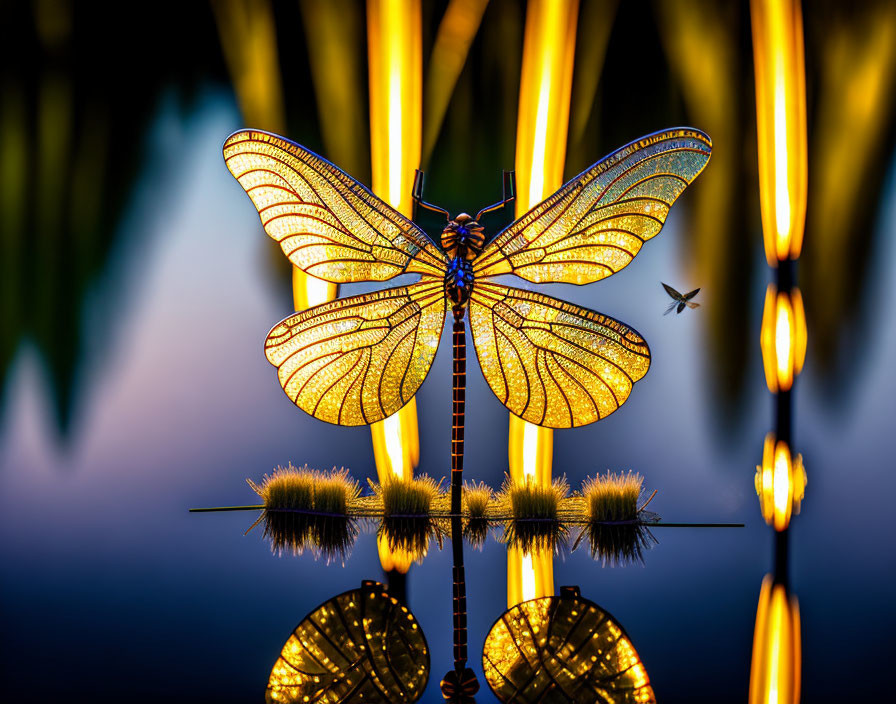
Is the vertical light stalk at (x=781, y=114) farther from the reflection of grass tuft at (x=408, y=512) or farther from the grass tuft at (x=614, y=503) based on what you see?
the reflection of grass tuft at (x=408, y=512)

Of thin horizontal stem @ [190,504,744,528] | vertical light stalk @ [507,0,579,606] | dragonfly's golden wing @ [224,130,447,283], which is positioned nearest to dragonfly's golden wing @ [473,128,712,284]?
dragonfly's golden wing @ [224,130,447,283]

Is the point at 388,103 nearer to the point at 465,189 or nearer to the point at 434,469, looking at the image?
the point at 465,189

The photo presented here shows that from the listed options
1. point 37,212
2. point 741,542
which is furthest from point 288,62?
point 741,542

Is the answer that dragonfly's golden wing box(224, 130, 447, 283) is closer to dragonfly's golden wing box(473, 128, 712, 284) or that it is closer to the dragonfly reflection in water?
dragonfly's golden wing box(473, 128, 712, 284)

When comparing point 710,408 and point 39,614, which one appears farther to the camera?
point 710,408

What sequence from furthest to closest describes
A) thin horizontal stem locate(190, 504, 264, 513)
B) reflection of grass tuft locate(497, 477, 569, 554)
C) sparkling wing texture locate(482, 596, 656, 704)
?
thin horizontal stem locate(190, 504, 264, 513)
reflection of grass tuft locate(497, 477, 569, 554)
sparkling wing texture locate(482, 596, 656, 704)

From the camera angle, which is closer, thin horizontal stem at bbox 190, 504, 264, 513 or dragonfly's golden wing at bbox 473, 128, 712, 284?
Result: dragonfly's golden wing at bbox 473, 128, 712, 284
